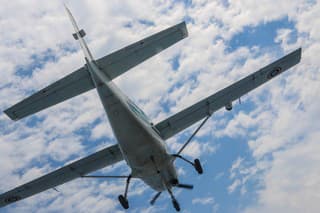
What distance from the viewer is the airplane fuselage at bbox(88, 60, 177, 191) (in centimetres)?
1445

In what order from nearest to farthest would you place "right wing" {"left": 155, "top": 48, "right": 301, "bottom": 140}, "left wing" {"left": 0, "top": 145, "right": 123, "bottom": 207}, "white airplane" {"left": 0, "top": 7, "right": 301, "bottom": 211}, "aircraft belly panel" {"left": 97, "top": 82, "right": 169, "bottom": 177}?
"aircraft belly panel" {"left": 97, "top": 82, "right": 169, "bottom": 177}
"white airplane" {"left": 0, "top": 7, "right": 301, "bottom": 211}
"right wing" {"left": 155, "top": 48, "right": 301, "bottom": 140}
"left wing" {"left": 0, "top": 145, "right": 123, "bottom": 207}

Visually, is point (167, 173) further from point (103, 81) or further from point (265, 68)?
point (265, 68)

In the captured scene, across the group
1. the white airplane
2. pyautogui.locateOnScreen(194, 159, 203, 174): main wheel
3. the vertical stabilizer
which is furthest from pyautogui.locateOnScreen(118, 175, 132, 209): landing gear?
the vertical stabilizer

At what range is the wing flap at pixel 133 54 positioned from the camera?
15555 mm

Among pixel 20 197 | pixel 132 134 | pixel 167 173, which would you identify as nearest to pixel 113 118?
pixel 132 134

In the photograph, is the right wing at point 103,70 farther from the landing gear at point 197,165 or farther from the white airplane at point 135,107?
the landing gear at point 197,165

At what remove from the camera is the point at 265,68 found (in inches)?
746

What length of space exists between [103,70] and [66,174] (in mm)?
7224

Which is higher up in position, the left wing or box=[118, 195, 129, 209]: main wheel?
the left wing

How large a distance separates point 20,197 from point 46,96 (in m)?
8.62

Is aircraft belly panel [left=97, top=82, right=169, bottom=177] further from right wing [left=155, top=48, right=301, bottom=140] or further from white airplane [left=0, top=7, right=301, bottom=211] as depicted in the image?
right wing [left=155, top=48, right=301, bottom=140]

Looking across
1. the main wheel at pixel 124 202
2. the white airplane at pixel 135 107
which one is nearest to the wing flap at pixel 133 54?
the white airplane at pixel 135 107

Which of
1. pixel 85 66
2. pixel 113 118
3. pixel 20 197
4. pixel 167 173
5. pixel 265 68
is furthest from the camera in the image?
pixel 20 197

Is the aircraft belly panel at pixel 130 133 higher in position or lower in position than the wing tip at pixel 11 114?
lower
